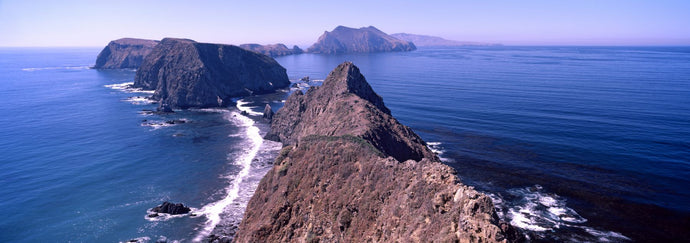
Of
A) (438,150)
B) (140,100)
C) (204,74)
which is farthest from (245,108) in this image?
(438,150)

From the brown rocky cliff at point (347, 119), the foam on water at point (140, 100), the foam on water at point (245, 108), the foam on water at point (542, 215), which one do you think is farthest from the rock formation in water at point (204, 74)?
the foam on water at point (542, 215)

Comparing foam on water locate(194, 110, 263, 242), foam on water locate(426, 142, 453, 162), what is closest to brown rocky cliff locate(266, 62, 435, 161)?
foam on water locate(194, 110, 263, 242)

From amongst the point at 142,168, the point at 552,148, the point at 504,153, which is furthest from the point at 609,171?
the point at 142,168

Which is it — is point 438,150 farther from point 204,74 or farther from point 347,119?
point 204,74

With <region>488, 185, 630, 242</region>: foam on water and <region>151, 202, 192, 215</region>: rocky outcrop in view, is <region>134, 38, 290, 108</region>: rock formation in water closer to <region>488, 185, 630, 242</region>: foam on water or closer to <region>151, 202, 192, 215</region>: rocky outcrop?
<region>151, 202, 192, 215</region>: rocky outcrop

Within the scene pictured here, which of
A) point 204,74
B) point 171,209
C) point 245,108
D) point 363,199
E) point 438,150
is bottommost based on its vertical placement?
point 171,209
